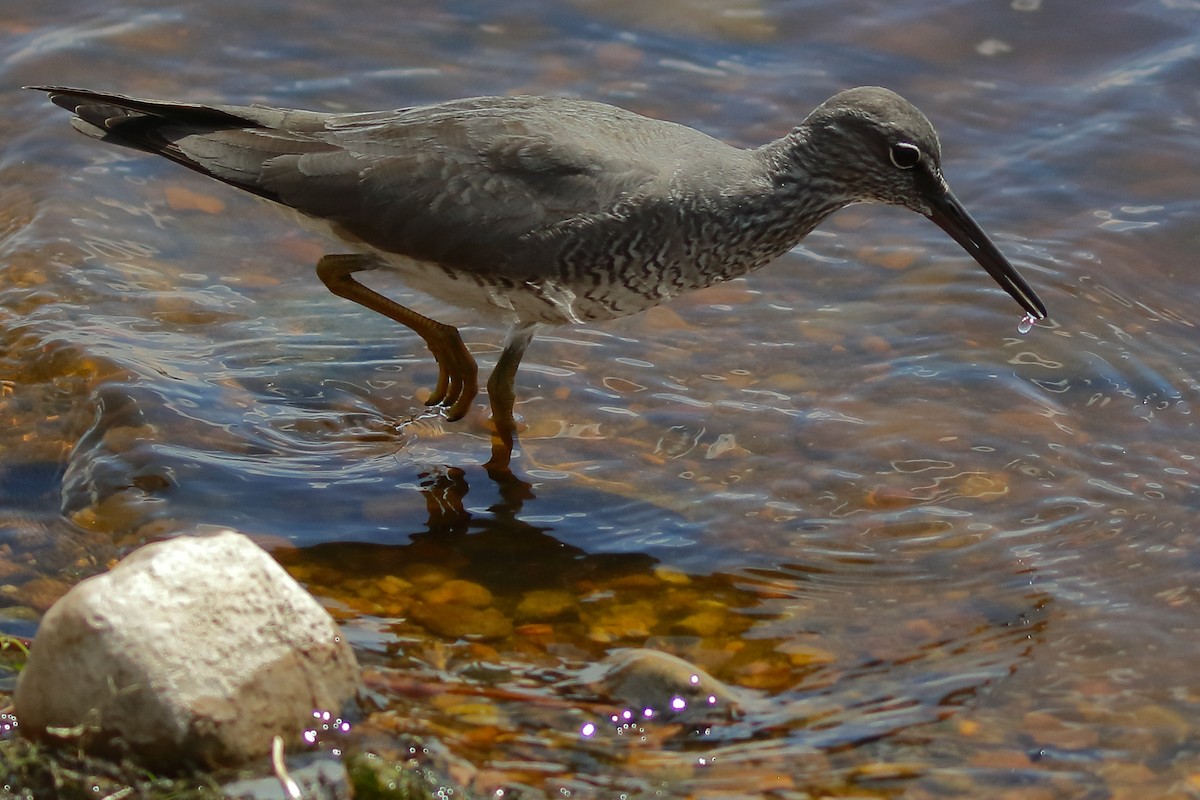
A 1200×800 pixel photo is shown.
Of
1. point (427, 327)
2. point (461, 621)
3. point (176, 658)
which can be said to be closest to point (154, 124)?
point (427, 327)

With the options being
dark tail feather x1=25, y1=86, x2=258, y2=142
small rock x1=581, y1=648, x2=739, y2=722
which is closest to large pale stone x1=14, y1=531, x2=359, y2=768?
small rock x1=581, y1=648, x2=739, y2=722

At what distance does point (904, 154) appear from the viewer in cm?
583

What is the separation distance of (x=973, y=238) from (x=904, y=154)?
0.48 metres

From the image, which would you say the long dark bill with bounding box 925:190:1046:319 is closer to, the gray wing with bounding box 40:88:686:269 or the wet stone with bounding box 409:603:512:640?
the gray wing with bounding box 40:88:686:269

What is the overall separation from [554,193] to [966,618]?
2192mm

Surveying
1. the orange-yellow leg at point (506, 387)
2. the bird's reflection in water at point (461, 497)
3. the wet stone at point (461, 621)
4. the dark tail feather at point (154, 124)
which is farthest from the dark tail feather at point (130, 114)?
the wet stone at point (461, 621)

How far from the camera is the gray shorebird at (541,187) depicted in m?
5.68

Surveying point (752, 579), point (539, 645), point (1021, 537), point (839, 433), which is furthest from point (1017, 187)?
point (539, 645)

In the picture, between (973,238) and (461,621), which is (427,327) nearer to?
(461,621)

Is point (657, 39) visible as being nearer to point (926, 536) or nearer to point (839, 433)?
point (839, 433)

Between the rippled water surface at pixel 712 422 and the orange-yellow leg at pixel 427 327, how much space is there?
→ 0.18 m

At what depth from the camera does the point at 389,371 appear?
261 inches

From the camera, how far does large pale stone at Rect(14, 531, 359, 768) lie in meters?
3.67

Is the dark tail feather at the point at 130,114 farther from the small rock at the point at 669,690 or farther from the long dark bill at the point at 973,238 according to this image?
the small rock at the point at 669,690
